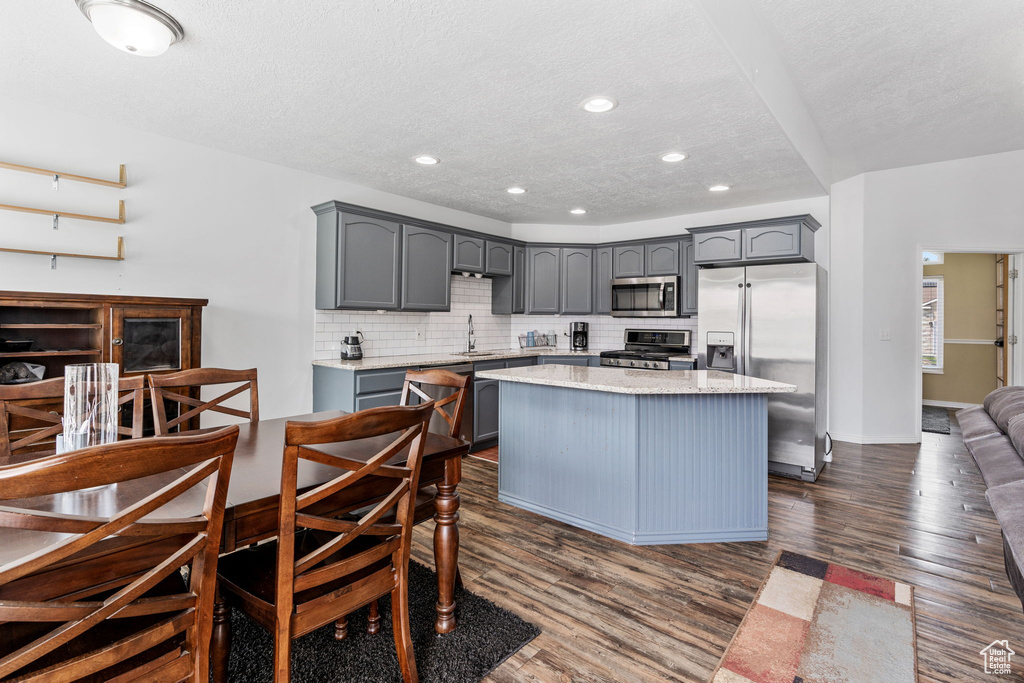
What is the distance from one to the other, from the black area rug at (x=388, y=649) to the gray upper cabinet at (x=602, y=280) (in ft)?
13.5

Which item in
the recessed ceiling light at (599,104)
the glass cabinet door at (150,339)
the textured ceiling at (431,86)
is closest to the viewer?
the textured ceiling at (431,86)

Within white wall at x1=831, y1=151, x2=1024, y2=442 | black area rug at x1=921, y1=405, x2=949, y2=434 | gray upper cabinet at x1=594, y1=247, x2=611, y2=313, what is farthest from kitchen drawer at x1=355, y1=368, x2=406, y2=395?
black area rug at x1=921, y1=405, x2=949, y2=434

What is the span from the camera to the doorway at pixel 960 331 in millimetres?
6832

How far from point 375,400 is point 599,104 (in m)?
2.61

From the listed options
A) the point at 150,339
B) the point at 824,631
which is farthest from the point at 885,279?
the point at 150,339

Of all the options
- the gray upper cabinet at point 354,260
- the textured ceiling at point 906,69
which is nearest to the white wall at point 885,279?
the textured ceiling at point 906,69

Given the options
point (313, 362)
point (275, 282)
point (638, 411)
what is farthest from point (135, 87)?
point (638, 411)

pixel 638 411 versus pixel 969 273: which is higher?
pixel 969 273

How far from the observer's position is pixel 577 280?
231 inches

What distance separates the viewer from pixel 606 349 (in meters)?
6.01

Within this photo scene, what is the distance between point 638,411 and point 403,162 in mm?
2507

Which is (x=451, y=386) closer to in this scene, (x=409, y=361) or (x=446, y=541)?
(x=446, y=541)

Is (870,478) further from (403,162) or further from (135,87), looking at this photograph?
(135,87)

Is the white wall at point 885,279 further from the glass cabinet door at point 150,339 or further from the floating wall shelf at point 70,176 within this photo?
the floating wall shelf at point 70,176
